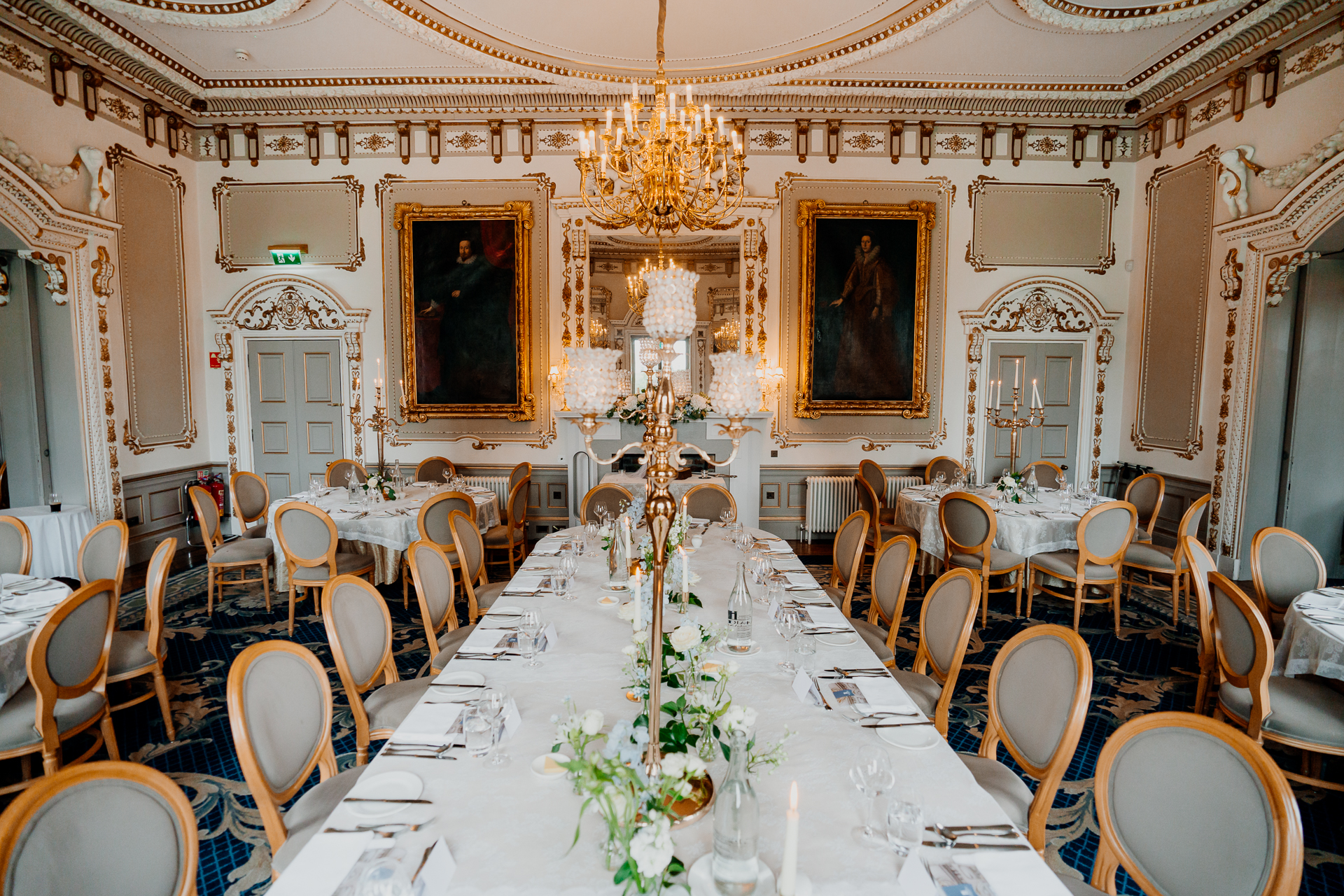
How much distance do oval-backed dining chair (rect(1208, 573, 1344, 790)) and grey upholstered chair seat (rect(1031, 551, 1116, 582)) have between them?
1.70 m

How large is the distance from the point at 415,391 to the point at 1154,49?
8022mm

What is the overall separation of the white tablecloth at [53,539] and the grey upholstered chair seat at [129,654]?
2.45 m

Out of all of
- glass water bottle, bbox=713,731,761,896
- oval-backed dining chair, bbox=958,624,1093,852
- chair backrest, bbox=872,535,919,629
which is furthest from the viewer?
chair backrest, bbox=872,535,919,629

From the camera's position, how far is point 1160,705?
3.54m

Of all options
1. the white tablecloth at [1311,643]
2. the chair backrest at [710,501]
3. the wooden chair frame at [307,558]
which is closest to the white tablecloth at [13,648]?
the wooden chair frame at [307,558]

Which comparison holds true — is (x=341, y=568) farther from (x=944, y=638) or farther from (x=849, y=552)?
(x=944, y=638)

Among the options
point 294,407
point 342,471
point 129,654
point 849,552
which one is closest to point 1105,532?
point 849,552

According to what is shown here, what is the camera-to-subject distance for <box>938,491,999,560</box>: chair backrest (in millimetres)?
4672

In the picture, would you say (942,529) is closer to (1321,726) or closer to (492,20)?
(1321,726)

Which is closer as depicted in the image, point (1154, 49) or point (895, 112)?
point (1154, 49)

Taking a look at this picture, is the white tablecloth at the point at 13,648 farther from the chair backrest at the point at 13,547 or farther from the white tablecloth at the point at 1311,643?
the white tablecloth at the point at 1311,643

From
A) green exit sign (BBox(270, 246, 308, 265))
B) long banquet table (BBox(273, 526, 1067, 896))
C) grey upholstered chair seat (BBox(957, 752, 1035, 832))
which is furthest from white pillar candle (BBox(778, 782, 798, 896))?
green exit sign (BBox(270, 246, 308, 265))

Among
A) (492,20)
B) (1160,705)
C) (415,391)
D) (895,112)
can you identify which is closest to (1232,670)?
(1160,705)

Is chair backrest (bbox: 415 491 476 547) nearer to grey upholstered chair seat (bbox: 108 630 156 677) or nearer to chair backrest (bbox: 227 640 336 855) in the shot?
grey upholstered chair seat (bbox: 108 630 156 677)
